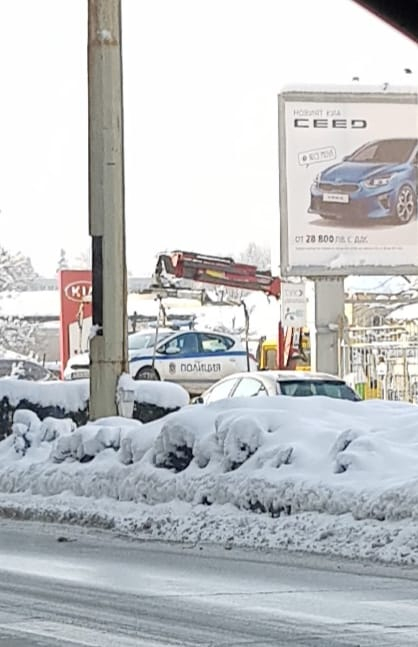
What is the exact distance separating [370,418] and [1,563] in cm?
521

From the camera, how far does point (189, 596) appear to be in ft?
28.4

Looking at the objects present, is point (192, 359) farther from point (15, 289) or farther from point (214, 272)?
point (15, 289)

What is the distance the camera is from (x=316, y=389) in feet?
68.7

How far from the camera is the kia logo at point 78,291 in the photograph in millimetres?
40812

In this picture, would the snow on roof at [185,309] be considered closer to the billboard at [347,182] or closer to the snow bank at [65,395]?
the billboard at [347,182]

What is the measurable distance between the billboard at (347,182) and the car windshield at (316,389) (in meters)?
18.5

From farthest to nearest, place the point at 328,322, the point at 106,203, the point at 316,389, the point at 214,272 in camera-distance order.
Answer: the point at 214,272, the point at 328,322, the point at 316,389, the point at 106,203

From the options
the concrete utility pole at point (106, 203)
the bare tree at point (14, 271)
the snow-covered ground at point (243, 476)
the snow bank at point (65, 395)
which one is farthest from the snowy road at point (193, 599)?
the bare tree at point (14, 271)

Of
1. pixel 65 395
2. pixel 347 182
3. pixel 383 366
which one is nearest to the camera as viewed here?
pixel 65 395

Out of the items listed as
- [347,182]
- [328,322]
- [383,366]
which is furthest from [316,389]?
[347,182]

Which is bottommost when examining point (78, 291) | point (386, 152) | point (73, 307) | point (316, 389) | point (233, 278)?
point (316, 389)

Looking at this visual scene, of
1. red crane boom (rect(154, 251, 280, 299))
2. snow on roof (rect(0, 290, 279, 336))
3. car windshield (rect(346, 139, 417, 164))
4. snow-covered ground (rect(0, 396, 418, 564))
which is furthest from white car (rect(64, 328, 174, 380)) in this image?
snow-covered ground (rect(0, 396, 418, 564))

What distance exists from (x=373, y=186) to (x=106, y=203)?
25.0 meters

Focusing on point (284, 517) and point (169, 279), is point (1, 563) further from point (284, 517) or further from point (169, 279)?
point (169, 279)
